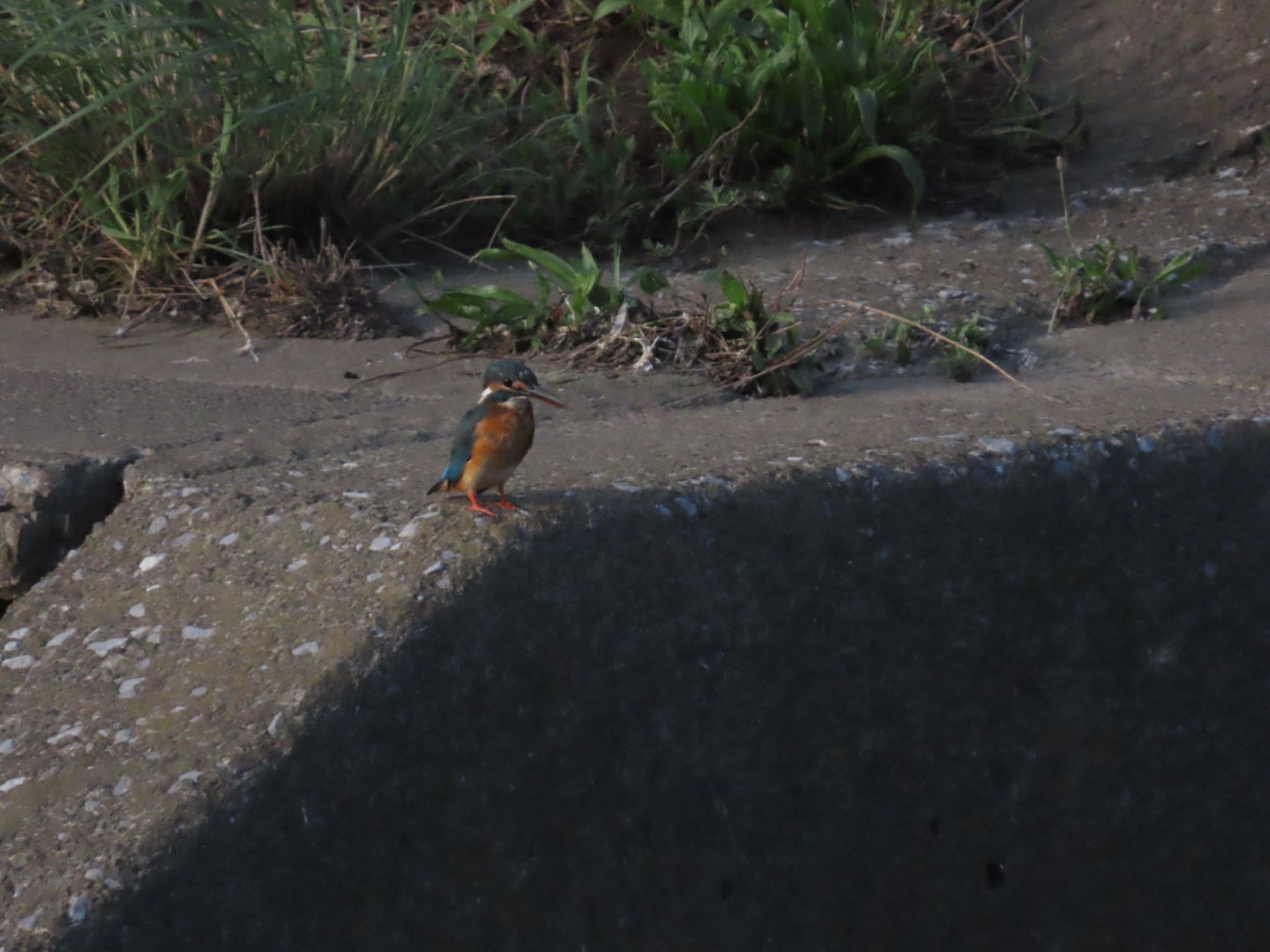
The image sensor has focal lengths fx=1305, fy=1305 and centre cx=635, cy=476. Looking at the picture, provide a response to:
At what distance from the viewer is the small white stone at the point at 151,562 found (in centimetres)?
186

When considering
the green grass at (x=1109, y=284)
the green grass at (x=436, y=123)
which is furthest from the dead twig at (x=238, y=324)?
the green grass at (x=1109, y=284)

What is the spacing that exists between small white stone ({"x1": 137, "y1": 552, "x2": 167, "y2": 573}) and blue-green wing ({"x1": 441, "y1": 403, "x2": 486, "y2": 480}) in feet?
1.42

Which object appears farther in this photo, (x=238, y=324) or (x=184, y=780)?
(x=238, y=324)

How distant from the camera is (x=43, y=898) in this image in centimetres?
142

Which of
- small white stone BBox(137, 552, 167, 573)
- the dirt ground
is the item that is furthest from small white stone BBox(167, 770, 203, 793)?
small white stone BBox(137, 552, 167, 573)

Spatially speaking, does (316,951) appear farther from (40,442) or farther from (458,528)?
(40,442)

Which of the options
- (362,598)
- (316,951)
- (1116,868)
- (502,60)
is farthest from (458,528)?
(502,60)

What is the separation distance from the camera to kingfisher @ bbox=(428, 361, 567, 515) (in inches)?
68.6

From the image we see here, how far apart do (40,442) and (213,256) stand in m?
1.34

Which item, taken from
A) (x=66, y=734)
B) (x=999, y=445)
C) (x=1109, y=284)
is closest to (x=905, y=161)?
(x=1109, y=284)

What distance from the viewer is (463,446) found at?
1.77 meters

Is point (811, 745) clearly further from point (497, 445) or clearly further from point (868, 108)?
point (868, 108)

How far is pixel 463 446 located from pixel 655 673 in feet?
1.34

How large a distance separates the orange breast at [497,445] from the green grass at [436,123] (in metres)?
1.60
